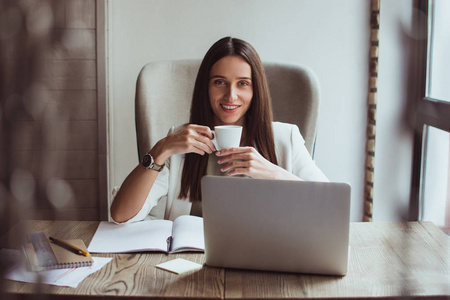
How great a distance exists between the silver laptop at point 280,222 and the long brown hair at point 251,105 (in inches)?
24.5

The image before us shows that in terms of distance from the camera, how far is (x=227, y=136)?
3.21ft

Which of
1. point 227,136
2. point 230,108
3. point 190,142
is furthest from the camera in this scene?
point 230,108

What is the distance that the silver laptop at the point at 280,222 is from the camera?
2.27 ft

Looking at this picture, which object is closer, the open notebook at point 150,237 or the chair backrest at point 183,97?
the open notebook at point 150,237

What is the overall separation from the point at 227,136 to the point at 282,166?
18.2 inches

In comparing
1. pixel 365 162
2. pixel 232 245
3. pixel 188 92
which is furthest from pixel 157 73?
pixel 365 162

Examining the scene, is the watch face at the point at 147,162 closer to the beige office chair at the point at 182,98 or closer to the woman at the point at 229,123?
the woman at the point at 229,123

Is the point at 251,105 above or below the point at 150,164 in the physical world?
above

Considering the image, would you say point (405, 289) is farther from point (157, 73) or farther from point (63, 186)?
point (157, 73)

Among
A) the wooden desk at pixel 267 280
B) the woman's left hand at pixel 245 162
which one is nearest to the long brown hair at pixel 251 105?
the woman's left hand at pixel 245 162

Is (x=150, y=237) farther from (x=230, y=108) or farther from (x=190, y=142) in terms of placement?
(x=230, y=108)

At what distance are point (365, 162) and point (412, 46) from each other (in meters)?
1.99

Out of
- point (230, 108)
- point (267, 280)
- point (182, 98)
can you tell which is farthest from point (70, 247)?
Answer: point (182, 98)

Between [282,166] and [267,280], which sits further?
[282,166]
